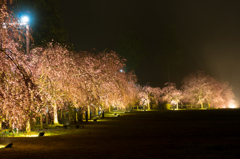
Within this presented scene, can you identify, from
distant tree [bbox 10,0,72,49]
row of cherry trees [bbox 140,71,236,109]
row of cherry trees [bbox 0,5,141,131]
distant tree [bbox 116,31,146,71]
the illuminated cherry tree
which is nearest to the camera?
the illuminated cherry tree

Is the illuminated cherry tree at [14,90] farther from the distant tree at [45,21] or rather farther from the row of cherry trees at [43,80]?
the distant tree at [45,21]

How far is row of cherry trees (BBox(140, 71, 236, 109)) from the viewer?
8281 centimetres

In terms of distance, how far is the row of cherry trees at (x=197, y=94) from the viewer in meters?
82.8

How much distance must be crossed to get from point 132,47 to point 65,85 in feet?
241

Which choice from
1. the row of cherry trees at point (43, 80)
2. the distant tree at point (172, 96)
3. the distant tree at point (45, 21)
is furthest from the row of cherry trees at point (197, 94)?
the distant tree at point (45, 21)

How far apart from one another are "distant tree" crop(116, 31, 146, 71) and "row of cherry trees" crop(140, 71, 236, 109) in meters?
13.0

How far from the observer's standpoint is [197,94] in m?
84.4

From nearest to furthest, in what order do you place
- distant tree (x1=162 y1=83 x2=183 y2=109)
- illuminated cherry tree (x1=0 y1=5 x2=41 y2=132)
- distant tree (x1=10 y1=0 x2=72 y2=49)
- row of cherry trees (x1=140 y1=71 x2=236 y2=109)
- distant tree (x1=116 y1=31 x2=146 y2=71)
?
1. illuminated cherry tree (x1=0 y1=5 x2=41 y2=132)
2. distant tree (x1=10 y1=0 x2=72 y2=49)
3. row of cherry trees (x1=140 y1=71 x2=236 y2=109)
4. distant tree (x1=162 y1=83 x2=183 y2=109)
5. distant tree (x1=116 y1=31 x2=146 y2=71)

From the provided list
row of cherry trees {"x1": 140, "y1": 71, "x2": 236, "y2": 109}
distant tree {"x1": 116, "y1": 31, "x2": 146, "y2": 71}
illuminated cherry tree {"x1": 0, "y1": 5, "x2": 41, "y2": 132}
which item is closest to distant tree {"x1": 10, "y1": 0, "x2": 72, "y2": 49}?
row of cherry trees {"x1": 140, "y1": 71, "x2": 236, "y2": 109}

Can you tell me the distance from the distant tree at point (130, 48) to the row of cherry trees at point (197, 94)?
12969 millimetres

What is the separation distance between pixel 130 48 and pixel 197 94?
82.2ft

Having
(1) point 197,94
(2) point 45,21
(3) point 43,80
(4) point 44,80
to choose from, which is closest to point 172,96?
(1) point 197,94

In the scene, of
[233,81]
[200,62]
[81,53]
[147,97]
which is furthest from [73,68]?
[200,62]

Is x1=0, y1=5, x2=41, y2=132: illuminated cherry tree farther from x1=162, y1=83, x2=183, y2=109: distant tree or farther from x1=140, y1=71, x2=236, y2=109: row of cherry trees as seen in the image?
x1=162, y1=83, x2=183, y2=109: distant tree
